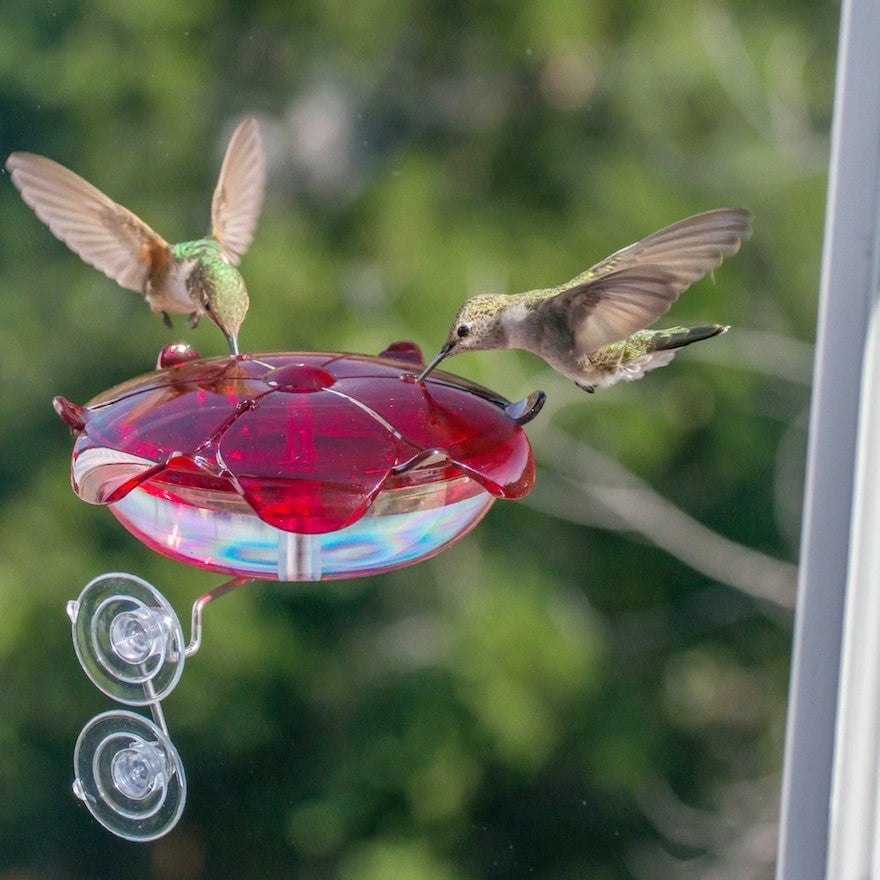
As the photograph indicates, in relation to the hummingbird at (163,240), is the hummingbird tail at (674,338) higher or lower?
lower

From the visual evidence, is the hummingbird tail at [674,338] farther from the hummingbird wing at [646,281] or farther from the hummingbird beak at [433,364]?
the hummingbird beak at [433,364]

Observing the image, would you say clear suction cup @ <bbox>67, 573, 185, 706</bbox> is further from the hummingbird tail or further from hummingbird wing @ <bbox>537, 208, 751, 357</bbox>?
the hummingbird tail

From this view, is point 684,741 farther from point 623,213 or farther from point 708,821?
point 623,213

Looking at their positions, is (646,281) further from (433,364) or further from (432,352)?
(432,352)

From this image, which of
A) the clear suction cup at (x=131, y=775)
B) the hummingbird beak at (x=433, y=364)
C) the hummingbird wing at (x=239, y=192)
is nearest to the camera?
the clear suction cup at (x=131, y=775)

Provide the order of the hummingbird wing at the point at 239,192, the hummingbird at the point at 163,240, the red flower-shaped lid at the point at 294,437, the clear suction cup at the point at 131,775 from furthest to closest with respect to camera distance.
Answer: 1. the hummingbird wing at the point at 239,192
2. the hummingbird at the point at 163,240
3. the clear suction cup at the point at 131,775
4. the red flower-shaped lid at the point at 294,437

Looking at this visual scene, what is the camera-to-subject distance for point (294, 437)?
107 cm

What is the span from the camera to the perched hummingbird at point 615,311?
109cm

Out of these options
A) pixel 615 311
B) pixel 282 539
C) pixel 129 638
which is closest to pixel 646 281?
pixel 615 311

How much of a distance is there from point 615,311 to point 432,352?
5.99 ft

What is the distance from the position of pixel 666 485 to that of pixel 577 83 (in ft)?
3.48

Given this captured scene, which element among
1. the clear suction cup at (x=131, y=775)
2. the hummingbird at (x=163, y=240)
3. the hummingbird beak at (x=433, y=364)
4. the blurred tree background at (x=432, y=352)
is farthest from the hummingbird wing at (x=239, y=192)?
the blurred tree background at (x=432, y=352)

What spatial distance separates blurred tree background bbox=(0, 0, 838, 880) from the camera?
10.2 ft

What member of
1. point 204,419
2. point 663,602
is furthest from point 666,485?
point 204,419
